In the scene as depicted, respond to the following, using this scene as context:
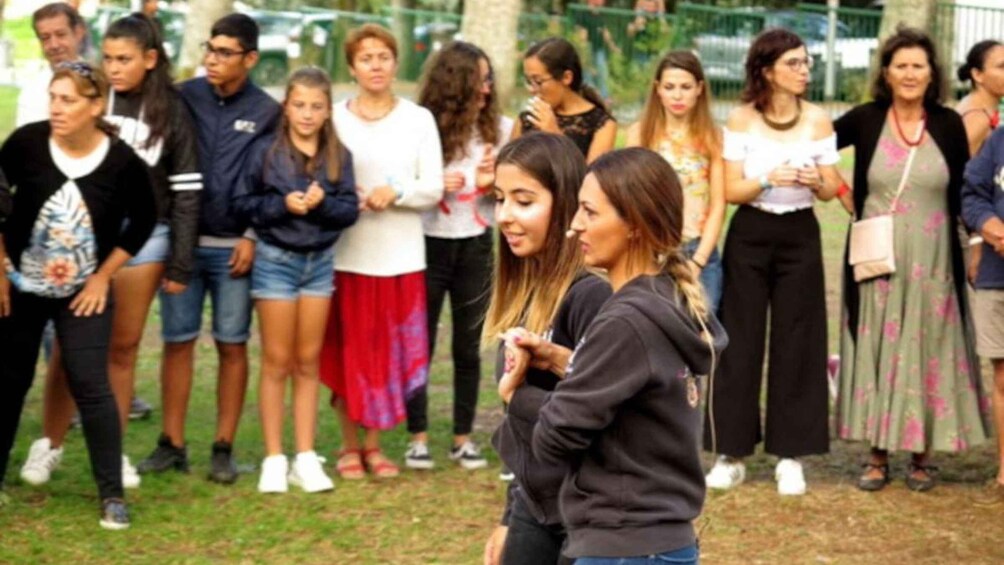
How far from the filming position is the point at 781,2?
111ft

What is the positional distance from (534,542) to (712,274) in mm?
3902

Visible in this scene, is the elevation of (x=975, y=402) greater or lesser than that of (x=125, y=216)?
lesser

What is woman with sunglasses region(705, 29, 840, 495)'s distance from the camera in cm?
812

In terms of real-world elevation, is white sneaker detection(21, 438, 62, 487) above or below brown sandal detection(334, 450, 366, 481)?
above

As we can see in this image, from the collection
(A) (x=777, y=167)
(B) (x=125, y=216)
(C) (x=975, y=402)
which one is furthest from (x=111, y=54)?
(C) (x=975, y=402)

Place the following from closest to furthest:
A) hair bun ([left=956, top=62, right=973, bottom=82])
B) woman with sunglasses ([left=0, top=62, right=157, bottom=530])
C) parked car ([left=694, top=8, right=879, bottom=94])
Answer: woman with sunglasses ([left=0, top=62, right=157, bottom=530])
hair bun ([left=956, top=62, right=973, bottom=82])
parked car ([left=694, top=8, right=879, bottom=94])

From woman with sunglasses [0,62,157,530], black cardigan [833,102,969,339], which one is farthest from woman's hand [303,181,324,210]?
black cardigan [833,102,969,339]

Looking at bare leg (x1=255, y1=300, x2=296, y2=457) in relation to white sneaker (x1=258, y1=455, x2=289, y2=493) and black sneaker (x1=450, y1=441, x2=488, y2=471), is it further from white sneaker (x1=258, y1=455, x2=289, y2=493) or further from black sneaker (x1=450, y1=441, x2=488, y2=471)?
black sneaker (x1=450, y1=441, x2=488, y2=471)

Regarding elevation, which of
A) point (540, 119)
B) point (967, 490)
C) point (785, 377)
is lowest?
point (967, 490)

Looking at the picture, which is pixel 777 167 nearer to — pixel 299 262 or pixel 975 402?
pixel 975 402

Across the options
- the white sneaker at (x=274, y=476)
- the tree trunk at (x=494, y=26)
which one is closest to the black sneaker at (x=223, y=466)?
the white sneaker at (x=274, y=476)

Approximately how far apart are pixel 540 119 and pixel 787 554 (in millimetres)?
2247

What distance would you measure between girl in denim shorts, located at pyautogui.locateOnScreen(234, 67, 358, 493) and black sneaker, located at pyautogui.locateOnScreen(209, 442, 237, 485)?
0.57 ft

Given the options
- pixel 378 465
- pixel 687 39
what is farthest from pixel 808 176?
pixel 687 39
